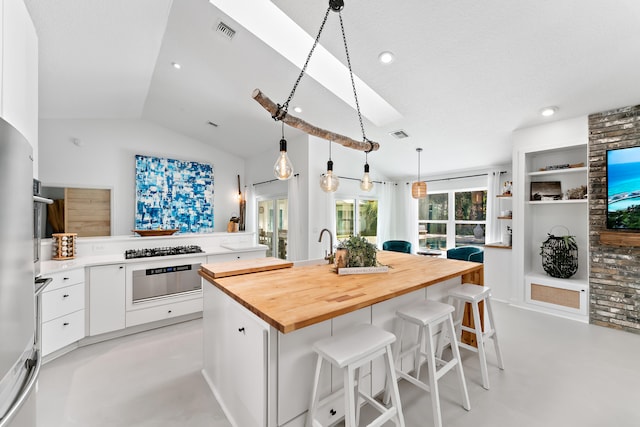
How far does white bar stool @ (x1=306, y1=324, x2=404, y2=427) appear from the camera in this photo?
1281 millimetres

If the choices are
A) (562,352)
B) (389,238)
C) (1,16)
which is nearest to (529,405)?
(562,352)

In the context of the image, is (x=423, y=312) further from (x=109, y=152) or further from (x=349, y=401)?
(x=109, y=152)

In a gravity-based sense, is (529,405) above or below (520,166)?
below

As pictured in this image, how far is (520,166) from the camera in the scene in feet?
12.5

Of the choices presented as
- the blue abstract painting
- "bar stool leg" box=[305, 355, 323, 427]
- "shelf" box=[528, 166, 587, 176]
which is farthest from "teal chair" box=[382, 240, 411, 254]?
"bar stool leg" box=[305, 355, 323, 427]

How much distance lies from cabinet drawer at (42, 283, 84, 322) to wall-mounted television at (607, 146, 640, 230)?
19.2 ft

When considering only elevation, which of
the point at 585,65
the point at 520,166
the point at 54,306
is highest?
the point at 585,65

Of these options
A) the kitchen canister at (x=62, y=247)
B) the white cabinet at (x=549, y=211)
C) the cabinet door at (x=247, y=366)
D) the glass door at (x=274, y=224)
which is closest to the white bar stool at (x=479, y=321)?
the cabinet door at (x=247, y=366)

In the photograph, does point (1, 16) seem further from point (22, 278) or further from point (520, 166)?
point (520, 166)

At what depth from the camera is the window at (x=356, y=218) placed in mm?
5457

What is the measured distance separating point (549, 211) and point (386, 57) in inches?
131

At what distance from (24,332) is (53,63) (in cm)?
312

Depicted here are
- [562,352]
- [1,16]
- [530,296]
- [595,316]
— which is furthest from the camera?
[530,296]

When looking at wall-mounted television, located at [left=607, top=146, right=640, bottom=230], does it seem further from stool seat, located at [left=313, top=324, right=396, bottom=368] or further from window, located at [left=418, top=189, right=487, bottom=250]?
stool seat, located at [left=313, top=324, right=396, bottom=368]
